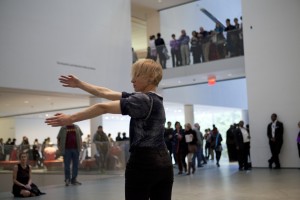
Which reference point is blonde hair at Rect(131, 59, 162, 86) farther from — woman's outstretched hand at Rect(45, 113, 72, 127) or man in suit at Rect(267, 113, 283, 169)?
man in suit at Rect(267, 113, 283, 169)

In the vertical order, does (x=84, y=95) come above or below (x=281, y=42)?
below

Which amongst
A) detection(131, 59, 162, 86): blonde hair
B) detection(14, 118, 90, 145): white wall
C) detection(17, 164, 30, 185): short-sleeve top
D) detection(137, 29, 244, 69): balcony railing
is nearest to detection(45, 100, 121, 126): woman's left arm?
detection(131, 59, 162, 86): blonde hair

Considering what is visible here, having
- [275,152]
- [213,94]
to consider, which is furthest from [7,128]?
[275,152]

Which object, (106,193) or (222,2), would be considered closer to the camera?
(106,193)

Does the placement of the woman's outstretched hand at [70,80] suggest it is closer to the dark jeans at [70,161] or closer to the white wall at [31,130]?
the dark jeans at [70,161]

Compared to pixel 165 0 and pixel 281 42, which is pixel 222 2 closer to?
pixel 165 0

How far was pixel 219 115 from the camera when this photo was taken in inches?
1785

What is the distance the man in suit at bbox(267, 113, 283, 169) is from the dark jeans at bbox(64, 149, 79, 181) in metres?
7.51

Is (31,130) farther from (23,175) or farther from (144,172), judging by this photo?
(144,172)

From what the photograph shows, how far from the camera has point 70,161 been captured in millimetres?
11781

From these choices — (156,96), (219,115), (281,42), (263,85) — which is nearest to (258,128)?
(263,85)

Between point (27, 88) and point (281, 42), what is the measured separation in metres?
10.2

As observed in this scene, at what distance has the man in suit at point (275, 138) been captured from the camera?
14.5 metres

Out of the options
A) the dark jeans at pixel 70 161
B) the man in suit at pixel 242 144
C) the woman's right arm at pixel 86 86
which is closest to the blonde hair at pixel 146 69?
the woman's right arm at pixel 86 86
